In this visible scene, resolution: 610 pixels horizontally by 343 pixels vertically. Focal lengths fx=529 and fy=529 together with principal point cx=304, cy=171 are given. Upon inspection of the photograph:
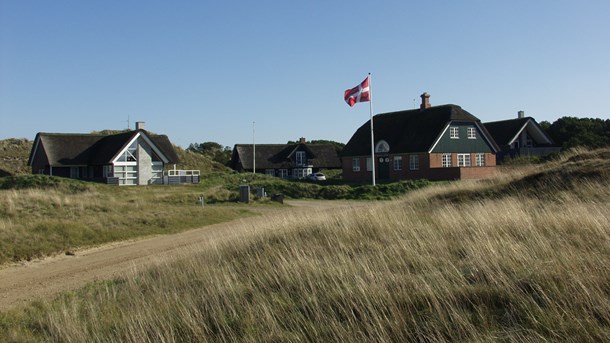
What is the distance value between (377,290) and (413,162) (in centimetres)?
4444

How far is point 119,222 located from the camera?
18.3 meters

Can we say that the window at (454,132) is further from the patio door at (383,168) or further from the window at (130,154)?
the window at (130,154)

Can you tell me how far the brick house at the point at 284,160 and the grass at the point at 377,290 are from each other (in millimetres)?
61669

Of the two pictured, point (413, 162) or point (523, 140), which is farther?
point (523, 140)

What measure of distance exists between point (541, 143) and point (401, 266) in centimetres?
5624

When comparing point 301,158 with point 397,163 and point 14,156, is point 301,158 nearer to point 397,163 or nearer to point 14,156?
point 397,163

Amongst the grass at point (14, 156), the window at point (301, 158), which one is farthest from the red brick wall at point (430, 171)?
the grass at point (14, 156)

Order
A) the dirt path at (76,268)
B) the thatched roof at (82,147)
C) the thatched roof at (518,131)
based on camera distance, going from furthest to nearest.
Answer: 1. the thatched roof at (518,131)
2. the thatched roof at (82,147)
3. the dirt path at (76,268)

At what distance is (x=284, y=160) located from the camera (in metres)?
72.8

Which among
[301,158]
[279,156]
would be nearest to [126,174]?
[279,156]

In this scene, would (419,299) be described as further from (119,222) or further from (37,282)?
(119,222)

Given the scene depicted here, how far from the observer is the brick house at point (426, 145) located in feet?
159

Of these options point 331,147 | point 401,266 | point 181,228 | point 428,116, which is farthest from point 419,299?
point 331,147

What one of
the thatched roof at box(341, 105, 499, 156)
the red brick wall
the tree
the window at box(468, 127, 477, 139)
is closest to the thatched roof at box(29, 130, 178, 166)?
the red brick wall
